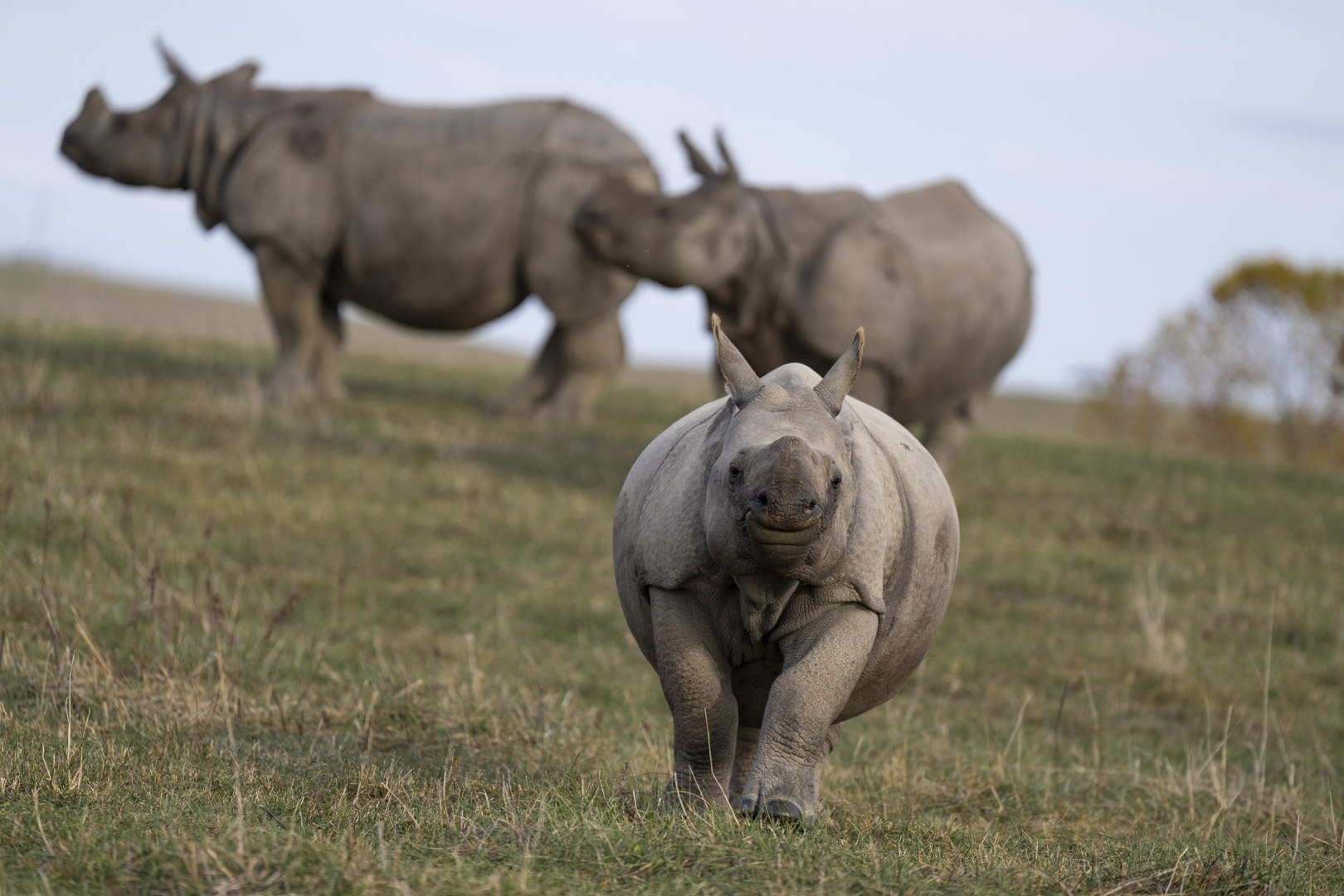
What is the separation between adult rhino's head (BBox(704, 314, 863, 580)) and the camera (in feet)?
10.5

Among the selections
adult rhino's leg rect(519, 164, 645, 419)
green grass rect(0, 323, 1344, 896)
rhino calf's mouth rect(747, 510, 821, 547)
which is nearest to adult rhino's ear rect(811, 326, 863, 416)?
rhino calf's mouth rect(747, 510, 821, 547)

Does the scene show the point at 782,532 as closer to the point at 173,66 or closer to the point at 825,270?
the point at 825,270

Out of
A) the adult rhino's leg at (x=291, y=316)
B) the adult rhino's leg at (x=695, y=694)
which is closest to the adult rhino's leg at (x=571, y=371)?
the adult rhino's leg at (x=291, y=316)

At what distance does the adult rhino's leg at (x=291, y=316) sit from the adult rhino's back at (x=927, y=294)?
4736 mm

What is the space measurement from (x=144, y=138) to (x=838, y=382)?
33.0ft

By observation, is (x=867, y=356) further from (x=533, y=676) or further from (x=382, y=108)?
(x=382, y=108)

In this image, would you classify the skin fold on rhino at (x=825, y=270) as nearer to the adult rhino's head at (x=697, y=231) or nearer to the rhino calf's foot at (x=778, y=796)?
the adult rhino's head at (x=697, y=231)

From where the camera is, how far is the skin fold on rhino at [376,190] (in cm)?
1177

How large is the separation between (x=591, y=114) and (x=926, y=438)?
13.2ft

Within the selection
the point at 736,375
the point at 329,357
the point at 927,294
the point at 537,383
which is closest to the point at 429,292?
the point at 329,357

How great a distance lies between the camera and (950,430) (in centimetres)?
1141

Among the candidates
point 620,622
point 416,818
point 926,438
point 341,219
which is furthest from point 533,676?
point 341,219

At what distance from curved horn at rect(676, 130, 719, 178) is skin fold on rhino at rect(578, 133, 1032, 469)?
0.4 inches

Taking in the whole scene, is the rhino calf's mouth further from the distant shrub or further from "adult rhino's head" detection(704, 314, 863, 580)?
the distant shrub
